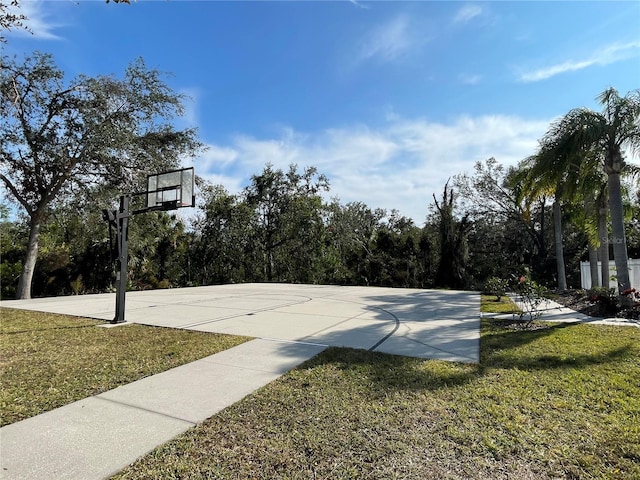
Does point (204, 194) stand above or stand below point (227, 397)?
above

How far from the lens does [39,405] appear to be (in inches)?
125

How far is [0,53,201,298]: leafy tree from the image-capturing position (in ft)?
38.7

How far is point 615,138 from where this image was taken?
8.10 metres

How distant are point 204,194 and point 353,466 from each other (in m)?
19.8

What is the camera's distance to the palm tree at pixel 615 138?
26.1 feet

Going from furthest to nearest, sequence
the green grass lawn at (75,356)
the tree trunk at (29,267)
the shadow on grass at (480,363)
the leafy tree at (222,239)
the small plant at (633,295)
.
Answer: the leafy tree at (222,239) → the tree trunk at (29,267) → the small plant at (633,295) → the shadow on grass at (480,363) → the green grass lawn at (75,356)

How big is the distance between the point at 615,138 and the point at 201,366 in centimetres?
960

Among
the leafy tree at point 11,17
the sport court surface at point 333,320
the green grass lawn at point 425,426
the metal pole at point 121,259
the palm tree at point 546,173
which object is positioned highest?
the leafy tree at point 11,17

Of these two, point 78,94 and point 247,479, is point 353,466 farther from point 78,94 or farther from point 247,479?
point 78,94

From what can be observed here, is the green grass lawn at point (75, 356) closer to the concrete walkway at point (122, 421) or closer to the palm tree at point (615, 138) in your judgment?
the concrete walkway at point (122, 421)

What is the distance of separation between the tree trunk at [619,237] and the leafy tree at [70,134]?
1379 centimetres

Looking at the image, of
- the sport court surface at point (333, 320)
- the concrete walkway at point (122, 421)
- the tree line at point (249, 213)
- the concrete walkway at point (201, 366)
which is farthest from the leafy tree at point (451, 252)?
the concrete walkway at point (122, 421)

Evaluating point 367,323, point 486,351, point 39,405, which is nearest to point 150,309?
point 367,323

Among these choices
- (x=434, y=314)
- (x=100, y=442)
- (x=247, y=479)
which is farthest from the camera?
(x=434, y=314)
